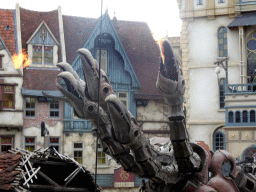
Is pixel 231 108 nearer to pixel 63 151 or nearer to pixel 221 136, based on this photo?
pixel 221 136

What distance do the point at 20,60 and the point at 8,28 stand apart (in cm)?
228

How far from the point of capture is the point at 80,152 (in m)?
28.5

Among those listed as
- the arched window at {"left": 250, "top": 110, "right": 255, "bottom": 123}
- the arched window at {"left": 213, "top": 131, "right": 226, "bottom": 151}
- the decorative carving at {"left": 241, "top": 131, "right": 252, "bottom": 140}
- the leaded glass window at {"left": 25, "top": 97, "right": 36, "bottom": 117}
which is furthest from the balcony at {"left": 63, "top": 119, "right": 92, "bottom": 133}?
the arched window at {"left": 250, "top": 110, "right": 255, "bottom": 123}

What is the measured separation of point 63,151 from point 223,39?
A: 39.0 ft

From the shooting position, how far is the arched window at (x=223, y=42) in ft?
97.6

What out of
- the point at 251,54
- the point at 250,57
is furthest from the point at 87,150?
the point at 251,54

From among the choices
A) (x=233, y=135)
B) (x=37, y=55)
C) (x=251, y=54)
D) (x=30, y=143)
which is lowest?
(x=30, y=143)

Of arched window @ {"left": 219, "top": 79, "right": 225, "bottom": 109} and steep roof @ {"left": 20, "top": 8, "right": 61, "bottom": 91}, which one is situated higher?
steep roof @ {"left": 20, "top": 8, "right": 61, "bottom": 91}

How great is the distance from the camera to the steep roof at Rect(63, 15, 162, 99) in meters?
30.2

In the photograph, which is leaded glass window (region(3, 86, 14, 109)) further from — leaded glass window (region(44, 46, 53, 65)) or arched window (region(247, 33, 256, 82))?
arched window (region(247, 33, 256, 82))

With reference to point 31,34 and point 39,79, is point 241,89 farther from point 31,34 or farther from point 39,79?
point 31,34

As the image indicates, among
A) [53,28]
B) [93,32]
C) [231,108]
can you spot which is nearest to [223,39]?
[231,108]

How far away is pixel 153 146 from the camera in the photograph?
9.00 m

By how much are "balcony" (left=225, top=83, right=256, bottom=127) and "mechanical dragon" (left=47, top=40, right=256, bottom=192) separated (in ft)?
54.1
